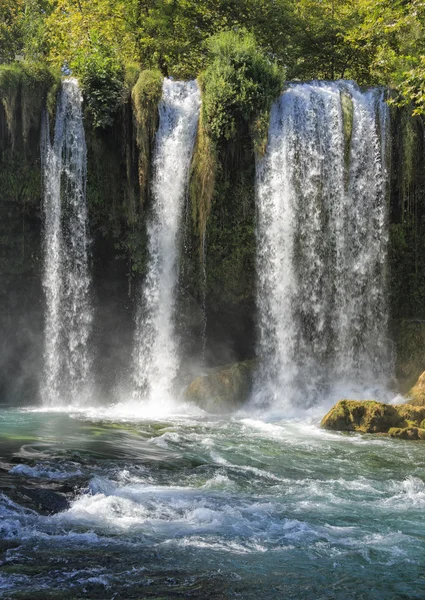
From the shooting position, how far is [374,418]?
565 inches

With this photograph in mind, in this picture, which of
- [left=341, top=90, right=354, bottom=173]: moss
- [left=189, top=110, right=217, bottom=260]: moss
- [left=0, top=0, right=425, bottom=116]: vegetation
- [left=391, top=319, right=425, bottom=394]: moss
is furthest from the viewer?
[left=0, top=0, right=425, bottom=116]: vegetation

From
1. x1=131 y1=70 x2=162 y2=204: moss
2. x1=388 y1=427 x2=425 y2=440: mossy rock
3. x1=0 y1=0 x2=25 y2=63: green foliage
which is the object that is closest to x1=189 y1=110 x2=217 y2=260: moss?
x1=131 y1=70 x2=162 y2=204: moss

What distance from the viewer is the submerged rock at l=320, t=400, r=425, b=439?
14320 mm

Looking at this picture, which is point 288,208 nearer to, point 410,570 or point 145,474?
point 145,474

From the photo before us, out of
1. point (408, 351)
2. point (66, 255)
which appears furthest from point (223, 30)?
point (408, 351)

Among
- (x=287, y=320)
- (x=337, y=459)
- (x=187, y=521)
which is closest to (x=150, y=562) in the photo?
(x=187, y=521)

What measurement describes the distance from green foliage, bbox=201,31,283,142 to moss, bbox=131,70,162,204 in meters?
1.46

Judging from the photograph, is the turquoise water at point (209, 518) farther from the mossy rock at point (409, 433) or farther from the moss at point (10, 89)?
the moss at point (10, 89)

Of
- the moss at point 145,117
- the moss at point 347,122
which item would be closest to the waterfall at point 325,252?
the moss at point 347,122

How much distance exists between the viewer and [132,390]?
66.4 ft

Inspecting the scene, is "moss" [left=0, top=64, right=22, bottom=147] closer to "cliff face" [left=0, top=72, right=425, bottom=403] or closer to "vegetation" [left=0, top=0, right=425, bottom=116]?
"cliff face" [left=0, top=72, right=425, bottom=403]

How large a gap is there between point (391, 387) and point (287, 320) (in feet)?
10.7

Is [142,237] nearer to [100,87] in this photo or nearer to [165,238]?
[165,238]

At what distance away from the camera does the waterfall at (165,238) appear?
19969 millimetres
